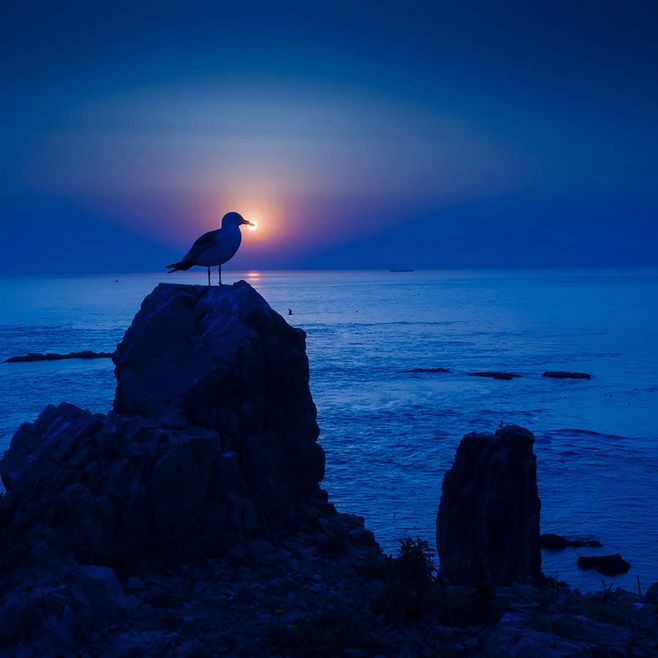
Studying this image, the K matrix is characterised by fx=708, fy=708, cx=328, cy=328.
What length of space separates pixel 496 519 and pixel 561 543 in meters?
5.37

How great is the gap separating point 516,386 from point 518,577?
35.2m

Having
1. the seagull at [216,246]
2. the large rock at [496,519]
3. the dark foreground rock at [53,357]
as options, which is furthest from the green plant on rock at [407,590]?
the dark foreground rock at [53,357]

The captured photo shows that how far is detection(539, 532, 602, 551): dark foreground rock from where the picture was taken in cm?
2147

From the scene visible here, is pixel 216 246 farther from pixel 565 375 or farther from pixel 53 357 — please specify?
pixel 53 357

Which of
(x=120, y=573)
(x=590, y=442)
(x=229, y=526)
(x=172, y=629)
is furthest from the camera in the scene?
(x=590, y=442)

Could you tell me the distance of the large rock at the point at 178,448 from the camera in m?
11.2

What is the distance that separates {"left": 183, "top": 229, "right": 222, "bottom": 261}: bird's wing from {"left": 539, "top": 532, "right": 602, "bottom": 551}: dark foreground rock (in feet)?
44.0

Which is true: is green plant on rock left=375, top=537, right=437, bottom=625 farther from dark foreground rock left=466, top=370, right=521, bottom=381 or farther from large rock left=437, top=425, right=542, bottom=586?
dark foreground rock left=466, top=370, right=521, bottom=381

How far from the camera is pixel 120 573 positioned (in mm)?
10977

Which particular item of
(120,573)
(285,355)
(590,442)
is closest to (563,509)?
(590,442)

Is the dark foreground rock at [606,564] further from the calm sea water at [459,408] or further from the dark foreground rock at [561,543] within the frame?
the dark foreground rock at [561,543]

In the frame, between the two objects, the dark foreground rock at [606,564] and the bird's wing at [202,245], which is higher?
the bird's wing at [202,245]

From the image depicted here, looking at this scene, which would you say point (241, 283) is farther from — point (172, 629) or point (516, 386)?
point (516, 386)

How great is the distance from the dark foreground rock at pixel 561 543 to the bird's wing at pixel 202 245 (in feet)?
44.0
